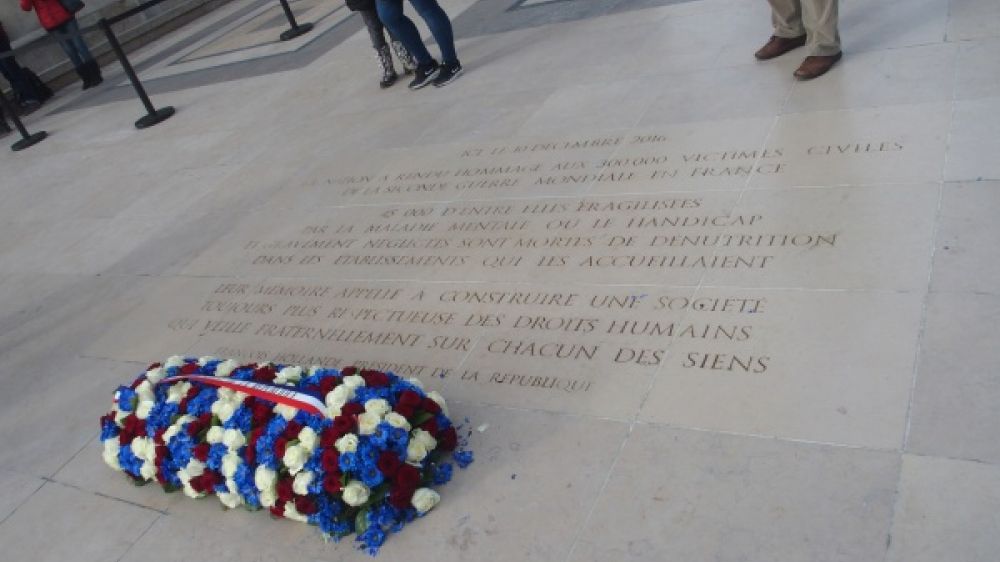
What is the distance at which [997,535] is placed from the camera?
2.13 metres

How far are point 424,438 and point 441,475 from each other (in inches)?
6.1

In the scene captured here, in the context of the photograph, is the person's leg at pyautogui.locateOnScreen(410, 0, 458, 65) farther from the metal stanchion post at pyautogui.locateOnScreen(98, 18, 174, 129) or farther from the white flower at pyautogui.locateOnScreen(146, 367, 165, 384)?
the white flower at pyautogui.locateOnScreen(146, 367, 165, 384)

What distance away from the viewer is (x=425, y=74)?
7.39 meters

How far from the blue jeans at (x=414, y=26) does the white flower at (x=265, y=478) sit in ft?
15.6

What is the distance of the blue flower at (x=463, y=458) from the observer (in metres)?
2.96

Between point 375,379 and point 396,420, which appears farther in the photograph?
point 375,379

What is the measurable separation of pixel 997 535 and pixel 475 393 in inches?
71.6

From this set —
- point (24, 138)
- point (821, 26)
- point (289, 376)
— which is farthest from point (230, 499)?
point (24, 138)

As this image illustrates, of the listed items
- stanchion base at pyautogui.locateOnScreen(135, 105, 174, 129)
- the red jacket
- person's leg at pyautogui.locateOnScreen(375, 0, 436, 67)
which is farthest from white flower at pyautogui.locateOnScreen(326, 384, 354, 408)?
Result: the red jacket

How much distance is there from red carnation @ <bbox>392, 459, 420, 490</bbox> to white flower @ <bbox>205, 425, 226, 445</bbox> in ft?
2.41

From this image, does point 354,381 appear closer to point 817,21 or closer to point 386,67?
point 817,21

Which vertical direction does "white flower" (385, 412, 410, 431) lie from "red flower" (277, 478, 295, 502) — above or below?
→ above

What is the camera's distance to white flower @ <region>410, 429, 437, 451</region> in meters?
2.86

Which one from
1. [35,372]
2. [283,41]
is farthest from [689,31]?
[283,41]
